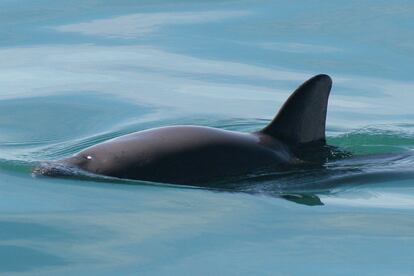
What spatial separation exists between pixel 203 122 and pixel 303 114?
2469 millimetres

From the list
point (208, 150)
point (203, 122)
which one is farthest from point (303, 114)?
point (203, 122)

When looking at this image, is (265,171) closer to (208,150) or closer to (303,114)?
(208,150)

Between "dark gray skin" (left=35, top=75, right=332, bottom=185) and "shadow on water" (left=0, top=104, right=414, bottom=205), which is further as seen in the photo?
"shadow on water" (left=0, top=104, right=414, bottom=205)

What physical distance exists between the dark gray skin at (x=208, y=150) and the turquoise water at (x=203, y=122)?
0.39 feet

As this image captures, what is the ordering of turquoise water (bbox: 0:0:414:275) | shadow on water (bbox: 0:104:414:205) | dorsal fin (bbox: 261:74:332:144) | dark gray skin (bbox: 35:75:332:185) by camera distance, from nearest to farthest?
turquoise water (bbox: 0:0:414:275) → dark gray skin (bbox: 35:75:332:185) → shadow on water (bbox: 0:104:414:205) → dorsal fin (bbox: 261:74:332:144)

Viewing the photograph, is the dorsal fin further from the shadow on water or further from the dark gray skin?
the shadow on water

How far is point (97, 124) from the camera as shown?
10523mm

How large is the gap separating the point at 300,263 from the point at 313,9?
9.76m

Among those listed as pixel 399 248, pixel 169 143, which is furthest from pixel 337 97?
pixel 399 248

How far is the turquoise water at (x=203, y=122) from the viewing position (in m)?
6.27

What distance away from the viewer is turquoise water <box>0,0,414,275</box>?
627 cm

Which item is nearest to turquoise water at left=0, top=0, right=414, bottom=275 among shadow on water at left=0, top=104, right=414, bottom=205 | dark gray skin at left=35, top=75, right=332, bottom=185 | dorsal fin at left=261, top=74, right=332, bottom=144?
shadow on water at left=0, top=104, right=414, bottom=205

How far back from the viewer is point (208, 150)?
768 centimetres

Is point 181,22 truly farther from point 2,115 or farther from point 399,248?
point 399,248
